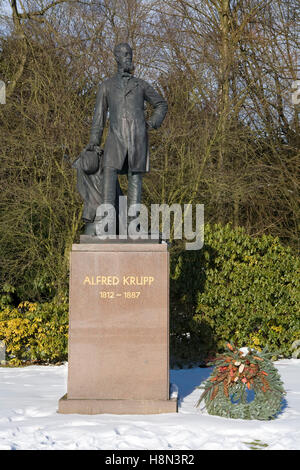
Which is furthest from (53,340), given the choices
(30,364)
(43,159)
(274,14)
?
(274,14)

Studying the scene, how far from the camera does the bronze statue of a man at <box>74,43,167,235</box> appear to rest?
6852mm

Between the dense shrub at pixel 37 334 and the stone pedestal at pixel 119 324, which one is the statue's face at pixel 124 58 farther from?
the dense shrub at pixel 37 334

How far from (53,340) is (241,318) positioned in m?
3.09

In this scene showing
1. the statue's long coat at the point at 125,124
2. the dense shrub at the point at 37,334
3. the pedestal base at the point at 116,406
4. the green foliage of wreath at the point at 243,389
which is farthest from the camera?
the dense shrub at the point at 37,334

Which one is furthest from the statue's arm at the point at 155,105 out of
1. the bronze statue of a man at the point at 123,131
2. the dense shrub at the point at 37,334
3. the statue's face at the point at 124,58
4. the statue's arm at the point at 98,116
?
the dense shrub at the point at 37,334

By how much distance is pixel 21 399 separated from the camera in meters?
7.11

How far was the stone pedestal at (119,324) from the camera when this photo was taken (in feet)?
21.1

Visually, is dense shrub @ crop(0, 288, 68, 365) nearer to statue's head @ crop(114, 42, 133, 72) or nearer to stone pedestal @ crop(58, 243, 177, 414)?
stone pedestal @ crop(58, 243, 177, 414)

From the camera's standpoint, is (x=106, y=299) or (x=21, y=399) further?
(x=21, y=399)

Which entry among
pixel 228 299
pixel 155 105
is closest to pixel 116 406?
pixel 155 105

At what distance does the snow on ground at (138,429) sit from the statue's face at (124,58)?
379 centimetres

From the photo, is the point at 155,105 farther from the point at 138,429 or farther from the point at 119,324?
the point at 138,429

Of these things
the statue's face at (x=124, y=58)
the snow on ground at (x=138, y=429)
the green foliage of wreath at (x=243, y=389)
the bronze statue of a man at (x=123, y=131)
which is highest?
the statue's face at (x=124, y=58)
